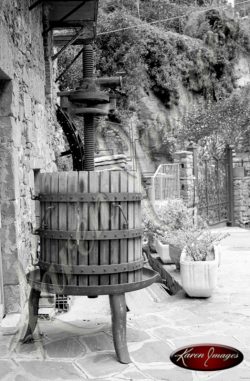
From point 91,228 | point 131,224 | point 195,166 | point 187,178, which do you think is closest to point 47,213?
point 91,228

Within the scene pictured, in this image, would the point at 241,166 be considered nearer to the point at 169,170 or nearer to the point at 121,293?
the point at 169,170

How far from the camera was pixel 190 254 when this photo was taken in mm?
5812

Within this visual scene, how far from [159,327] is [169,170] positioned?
8.74 m

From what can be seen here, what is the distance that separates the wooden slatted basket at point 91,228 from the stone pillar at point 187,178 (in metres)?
8.80

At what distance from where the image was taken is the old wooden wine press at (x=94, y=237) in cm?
362

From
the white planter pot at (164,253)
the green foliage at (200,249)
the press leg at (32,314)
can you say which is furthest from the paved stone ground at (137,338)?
the white planter pot at (164,253)

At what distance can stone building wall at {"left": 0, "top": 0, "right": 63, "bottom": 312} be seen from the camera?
15.1ft

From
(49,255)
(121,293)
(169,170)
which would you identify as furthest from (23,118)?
(169,170)

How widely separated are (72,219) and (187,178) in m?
9.09

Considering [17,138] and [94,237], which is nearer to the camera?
[94,237]

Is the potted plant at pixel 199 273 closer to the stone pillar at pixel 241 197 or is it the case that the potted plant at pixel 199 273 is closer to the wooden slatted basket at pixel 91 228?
the wooden slatted basket at pixel 91 228

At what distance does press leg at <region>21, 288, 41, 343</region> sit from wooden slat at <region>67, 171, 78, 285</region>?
1.65 ft

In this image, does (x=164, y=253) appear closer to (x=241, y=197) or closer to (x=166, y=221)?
(x=166, y=221)

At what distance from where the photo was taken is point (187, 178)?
492 inches
